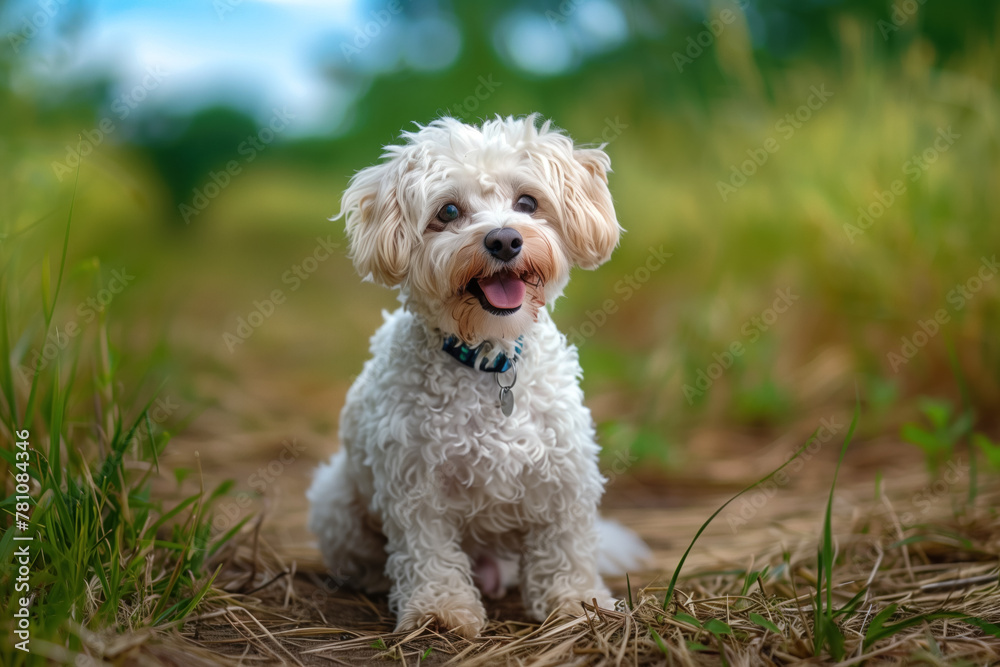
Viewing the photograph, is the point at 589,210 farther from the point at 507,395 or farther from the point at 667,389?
the point at 667,389

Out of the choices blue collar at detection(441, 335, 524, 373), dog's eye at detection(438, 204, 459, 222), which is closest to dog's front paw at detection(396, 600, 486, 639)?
blue collar at detection(441, 335, 524, 373)

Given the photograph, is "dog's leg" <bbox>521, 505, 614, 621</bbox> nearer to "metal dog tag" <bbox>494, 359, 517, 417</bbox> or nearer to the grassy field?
the grassy field

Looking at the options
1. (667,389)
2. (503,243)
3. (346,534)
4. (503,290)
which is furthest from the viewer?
(667,389)

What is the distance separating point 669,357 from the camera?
194 inches

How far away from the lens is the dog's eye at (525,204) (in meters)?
2.45

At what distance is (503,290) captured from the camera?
2340 millimetres

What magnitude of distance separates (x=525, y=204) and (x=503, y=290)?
0.30m

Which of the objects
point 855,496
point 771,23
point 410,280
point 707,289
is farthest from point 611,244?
point 771,23

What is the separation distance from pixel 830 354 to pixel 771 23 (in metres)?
2.83

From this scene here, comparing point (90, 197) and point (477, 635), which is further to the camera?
point (90, 197)

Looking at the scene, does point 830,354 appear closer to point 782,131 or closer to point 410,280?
point 782,131

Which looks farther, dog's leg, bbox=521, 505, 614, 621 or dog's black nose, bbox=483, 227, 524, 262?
dog's leg, bbox=521, 505, 614, 621

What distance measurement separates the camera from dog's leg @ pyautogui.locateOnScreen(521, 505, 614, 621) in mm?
2520

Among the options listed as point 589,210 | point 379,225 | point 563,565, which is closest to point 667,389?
point 563,565
